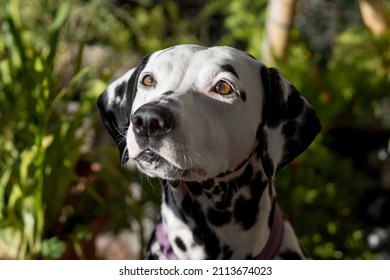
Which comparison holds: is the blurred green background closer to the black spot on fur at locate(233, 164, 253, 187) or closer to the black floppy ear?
the black spot on fur at locate(233, 164, 253, 187)

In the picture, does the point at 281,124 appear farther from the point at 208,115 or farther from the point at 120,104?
the point at 120,104

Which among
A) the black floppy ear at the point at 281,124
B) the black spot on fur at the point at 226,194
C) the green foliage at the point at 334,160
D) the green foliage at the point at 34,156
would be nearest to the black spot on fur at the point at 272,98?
the black floppy ear at the point at 281,124

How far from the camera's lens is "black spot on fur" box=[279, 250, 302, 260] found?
72.5 inches

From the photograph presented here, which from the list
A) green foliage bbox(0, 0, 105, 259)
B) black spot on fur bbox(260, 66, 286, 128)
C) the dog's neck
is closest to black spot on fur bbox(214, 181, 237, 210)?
the dog's neck

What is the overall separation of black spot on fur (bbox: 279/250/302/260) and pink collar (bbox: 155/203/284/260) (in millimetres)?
30

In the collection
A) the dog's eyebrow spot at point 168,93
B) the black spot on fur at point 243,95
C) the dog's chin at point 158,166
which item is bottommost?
the dog's chin at point 158,166

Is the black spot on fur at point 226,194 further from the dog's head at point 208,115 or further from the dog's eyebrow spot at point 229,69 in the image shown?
the dog's eyebrow spot at point 229,69

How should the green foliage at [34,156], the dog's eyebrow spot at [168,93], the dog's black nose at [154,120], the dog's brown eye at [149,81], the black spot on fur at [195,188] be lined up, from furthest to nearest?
the green foliage at [34,156] → the black spot on fur at [195,188] → the dog's brown eye at [149,81] → the dog's eyebrow spot at [168,93] → the dog's black nose at [154,120]

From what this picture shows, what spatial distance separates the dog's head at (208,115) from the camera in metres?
1.45

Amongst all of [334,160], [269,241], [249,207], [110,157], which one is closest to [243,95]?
[249,207]

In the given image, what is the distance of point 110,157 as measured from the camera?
2.64 m

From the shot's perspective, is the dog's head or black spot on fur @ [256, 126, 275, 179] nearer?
the dog's head

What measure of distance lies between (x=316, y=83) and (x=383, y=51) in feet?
1.47
